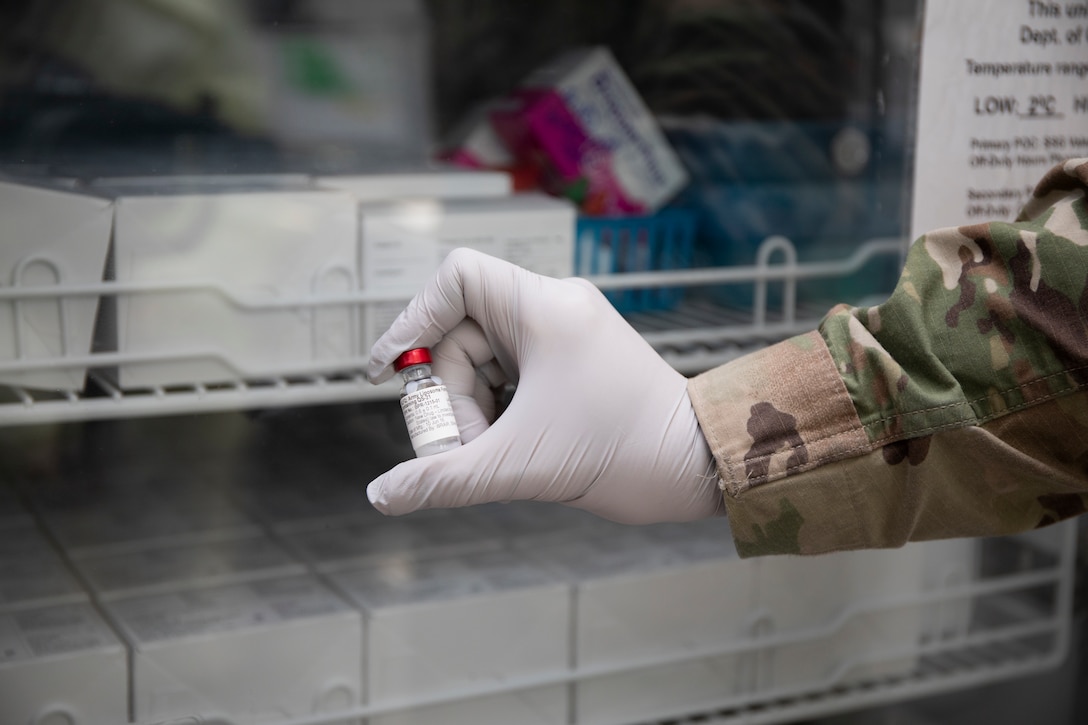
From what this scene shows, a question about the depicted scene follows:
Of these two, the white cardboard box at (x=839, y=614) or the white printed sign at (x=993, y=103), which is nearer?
the white printed sign at (x=993, y=103)

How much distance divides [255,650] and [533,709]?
0.28 metres

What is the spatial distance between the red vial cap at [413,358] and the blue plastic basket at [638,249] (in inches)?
16.0

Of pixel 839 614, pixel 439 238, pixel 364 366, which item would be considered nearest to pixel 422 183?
pixel 439 238

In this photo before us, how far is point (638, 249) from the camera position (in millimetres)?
1237

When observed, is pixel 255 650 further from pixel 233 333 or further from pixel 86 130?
pixel 86 130

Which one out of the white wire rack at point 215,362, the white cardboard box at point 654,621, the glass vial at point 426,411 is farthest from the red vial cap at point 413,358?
the white cardboard box at point 654,621

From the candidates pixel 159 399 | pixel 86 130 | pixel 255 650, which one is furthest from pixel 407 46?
pixel 255 650

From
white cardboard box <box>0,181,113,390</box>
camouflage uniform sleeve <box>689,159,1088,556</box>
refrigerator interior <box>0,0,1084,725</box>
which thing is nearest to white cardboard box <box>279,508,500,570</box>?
refrigerator interior <box>0,0,1084,725</box>

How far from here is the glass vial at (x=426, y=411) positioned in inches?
30.5

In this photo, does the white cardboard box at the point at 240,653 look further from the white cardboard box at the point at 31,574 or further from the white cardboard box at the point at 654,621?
the white cardboard box at the point at 654,621

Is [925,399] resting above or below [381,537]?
above

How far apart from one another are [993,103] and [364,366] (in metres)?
0.64

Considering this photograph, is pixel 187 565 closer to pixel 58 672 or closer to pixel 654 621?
pixel 58 672

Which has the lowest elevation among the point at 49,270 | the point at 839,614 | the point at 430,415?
the point at 839,614
